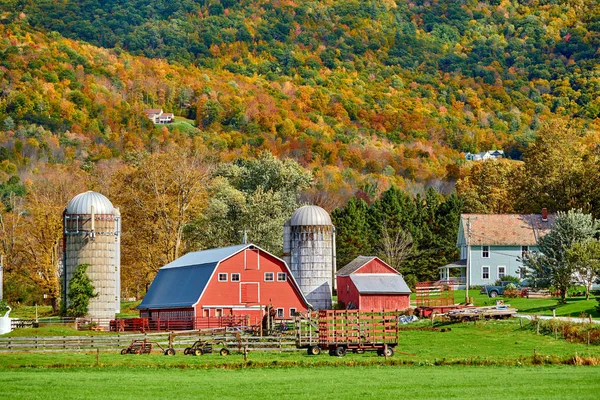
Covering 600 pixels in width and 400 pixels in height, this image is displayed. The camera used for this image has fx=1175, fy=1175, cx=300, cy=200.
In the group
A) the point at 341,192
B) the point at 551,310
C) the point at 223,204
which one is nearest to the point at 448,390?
the point at 551,310

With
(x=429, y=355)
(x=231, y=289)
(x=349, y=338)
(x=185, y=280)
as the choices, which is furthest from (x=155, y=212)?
(x=429, y=355)

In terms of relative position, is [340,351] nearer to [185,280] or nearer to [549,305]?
[549,305]

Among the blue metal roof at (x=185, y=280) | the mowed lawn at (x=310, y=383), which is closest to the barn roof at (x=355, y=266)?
the blue metal roof at (x=185, y=280)

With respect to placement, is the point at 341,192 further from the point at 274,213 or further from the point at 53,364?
the point at 53,364

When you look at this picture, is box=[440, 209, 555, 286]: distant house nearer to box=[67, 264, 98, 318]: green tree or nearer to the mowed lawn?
box=[67, 264, 98, 318]: green tree

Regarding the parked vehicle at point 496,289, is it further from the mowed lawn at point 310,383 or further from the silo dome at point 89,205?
the mowed lawn at point 310,383

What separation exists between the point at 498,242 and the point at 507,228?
5.54ft

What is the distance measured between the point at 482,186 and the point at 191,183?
3810 centimetres

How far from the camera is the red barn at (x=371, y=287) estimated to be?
8300 centimetres

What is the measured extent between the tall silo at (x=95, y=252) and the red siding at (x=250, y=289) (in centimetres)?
961

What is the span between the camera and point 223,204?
104m

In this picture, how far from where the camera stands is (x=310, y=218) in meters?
87.6

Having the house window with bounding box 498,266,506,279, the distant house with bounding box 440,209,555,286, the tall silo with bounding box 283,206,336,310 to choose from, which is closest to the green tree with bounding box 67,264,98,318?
the tall silo with bounding box 283,206,336,310

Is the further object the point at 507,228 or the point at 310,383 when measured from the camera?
the point at 507,228
